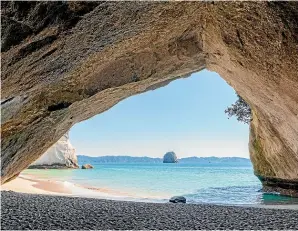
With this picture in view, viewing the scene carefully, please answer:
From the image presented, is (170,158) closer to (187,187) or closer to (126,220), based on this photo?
(187,187)

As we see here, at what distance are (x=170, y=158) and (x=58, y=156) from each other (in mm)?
68417

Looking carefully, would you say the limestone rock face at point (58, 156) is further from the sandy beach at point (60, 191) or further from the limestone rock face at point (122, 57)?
the limestone rock face at point (122, 57)

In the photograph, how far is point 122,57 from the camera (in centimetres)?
793

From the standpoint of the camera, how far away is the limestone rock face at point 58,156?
55062 millimetres

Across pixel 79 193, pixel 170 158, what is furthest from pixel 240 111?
pixel 170 158

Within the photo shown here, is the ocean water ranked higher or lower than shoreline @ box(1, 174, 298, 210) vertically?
lower

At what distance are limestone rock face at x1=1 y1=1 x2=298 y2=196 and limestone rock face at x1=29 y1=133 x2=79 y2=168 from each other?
4498cm

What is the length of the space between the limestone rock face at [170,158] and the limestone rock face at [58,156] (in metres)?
63.0

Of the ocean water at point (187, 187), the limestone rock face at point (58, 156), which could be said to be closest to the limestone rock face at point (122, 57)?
the ocean water at point (187, 187)

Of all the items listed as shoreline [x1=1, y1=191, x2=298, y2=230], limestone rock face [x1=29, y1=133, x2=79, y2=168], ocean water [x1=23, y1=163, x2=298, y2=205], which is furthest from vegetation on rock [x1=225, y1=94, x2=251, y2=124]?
limestone rock face [x1=29, y1=133, x2=79, y2=168]

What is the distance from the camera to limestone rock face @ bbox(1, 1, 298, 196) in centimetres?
504

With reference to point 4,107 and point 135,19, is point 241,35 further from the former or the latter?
point 4,107

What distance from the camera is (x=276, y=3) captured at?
4988 millimetres

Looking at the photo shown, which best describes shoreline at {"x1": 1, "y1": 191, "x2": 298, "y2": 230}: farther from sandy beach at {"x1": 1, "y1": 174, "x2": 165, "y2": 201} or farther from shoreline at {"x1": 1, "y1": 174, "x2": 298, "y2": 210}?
sandy beach at {"x1": 1, "y1": 174, "x2": 165, "y2": 201}
